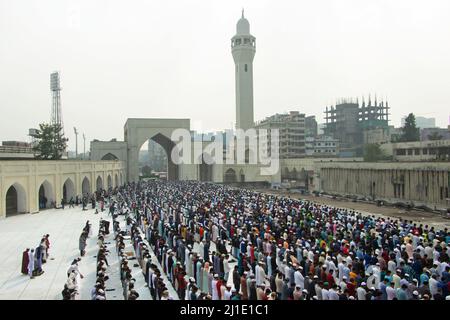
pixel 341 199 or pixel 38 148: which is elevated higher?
pixel 38 148

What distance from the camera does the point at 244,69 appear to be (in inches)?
2119

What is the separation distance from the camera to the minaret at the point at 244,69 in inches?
2110

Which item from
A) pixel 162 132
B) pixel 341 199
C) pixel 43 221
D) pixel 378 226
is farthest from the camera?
pixel 162 132

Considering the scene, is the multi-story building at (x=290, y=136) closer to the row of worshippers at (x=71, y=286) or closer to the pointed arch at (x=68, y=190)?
the pointed arch at (x=68, y=190)

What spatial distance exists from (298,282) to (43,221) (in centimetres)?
1629

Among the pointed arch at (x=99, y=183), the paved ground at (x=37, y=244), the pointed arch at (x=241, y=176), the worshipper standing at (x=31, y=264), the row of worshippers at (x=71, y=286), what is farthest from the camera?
the pointed arch at (x=241, y=176)

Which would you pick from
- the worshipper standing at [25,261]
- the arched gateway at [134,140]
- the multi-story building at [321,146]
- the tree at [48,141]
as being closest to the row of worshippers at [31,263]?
the worshipper standing at [25,261]

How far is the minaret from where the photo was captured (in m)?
53.6

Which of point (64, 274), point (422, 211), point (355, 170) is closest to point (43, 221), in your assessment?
point (64, 274)

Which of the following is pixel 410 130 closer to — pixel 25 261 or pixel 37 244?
pixel 37 244

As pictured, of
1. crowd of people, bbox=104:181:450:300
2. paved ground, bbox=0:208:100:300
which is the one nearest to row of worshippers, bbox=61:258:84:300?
paved ground, bbox=0:208:100:300

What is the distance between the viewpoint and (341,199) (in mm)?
34219

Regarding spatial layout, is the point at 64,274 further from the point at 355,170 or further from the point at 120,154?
the point at 120,154

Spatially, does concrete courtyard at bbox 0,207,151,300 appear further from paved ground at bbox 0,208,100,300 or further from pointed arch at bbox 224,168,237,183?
pointed arch at bbox 224,168,237,183
